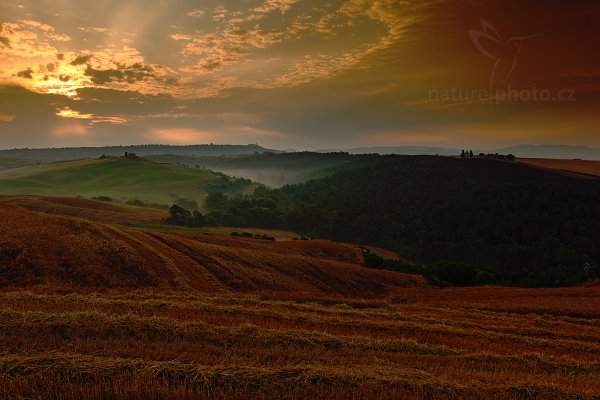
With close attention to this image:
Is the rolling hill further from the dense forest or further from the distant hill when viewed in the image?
the distant hill

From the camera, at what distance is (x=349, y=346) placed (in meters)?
11.8

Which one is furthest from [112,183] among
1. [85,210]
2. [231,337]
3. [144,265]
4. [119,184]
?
[231,337]

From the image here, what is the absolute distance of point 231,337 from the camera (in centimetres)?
1160

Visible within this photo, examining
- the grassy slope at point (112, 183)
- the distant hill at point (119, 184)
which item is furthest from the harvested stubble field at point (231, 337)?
the grassy slope at point (112, 183)

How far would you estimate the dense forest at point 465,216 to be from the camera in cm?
9019

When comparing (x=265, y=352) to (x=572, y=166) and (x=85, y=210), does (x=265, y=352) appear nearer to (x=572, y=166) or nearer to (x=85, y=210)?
(x=85, y=210)

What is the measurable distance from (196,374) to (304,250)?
40106 mm

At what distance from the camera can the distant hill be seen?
157125mm

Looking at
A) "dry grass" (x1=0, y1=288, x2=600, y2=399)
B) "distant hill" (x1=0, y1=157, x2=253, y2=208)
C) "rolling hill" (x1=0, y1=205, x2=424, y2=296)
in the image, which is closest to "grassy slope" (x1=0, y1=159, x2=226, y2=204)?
"distant hill" (x1=0, y1=157, x2=253, y2=208)

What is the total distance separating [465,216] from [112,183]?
513ft


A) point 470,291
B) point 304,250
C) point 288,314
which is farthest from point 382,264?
point 288,314

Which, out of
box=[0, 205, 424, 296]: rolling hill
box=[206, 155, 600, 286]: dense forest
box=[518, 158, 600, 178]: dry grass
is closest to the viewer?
box=[0, 205, 424, 296]: rolling hill

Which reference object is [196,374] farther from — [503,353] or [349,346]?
[503,353]

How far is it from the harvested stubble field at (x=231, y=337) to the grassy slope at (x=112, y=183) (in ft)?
443
